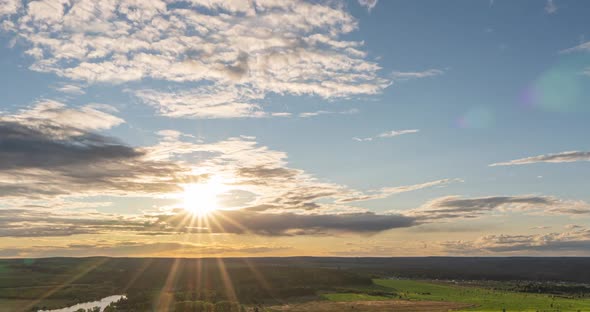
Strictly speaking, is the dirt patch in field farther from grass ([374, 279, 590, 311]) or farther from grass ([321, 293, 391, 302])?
grass ([374, 279, 590, 311])

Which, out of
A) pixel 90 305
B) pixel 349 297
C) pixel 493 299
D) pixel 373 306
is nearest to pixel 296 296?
pixel 349 297

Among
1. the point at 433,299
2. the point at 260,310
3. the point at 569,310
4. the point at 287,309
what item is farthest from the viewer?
the point at 433,299

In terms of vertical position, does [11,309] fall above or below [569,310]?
below

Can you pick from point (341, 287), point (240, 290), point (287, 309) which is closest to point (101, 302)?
point (240, 290)

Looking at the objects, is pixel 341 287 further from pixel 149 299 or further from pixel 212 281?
pixel 149 299

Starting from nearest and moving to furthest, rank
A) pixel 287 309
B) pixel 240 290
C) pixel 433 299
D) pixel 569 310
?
pixel 569 310
pixel 287 309
pixel 433 299
pixel 240 290

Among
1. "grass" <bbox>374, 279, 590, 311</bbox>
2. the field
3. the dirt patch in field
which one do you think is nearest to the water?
the field

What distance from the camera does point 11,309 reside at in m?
118

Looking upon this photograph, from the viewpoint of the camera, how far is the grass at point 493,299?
102 m

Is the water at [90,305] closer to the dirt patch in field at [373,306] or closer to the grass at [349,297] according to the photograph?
the dirt patch in field at [373,306]

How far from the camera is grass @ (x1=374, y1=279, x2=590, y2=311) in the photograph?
4013 inches

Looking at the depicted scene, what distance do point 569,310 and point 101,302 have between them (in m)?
115

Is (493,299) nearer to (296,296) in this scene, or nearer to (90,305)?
(296,296)

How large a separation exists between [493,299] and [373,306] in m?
37.1
